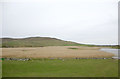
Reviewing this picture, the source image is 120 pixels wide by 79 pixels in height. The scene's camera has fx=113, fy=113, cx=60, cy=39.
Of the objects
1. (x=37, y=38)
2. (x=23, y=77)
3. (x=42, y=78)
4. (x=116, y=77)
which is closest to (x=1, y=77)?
(x=23, y=77)

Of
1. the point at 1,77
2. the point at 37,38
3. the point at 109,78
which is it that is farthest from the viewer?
the point at 37,38

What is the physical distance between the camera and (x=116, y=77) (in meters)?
8.02

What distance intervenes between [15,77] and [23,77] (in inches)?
23.1

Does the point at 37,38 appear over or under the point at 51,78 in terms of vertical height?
over

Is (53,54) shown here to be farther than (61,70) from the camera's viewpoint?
Yes

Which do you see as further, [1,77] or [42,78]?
[1,77]

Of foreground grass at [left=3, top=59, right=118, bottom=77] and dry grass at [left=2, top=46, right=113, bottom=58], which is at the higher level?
dry grass at [left=2, top=46, right=113, bottom=58]

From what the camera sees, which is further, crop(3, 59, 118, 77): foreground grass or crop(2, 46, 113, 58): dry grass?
crop(2, 46, 113, 58): dry grass

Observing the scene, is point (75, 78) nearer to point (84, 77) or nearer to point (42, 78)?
point (84, 77)

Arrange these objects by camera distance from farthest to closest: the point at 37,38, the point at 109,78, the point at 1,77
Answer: the point at 37,38
the point at 1,77
the point at 109,78

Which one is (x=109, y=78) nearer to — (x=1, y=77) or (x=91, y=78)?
(x=91, y=78)

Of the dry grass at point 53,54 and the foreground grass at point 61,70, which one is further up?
the dry grass at point 53,54

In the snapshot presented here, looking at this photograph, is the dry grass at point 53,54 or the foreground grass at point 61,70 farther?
the dry grass at point 53,54

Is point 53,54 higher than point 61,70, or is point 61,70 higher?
point 53,54
